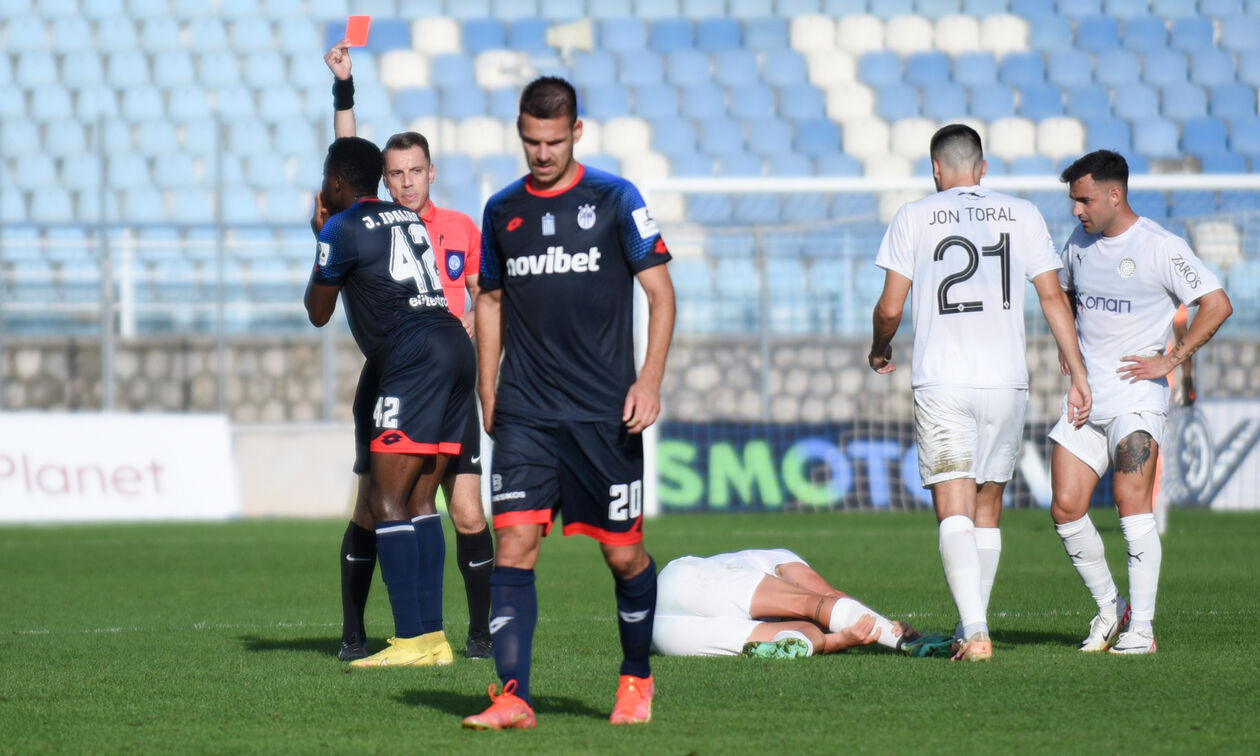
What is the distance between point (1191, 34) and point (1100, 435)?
16704mm

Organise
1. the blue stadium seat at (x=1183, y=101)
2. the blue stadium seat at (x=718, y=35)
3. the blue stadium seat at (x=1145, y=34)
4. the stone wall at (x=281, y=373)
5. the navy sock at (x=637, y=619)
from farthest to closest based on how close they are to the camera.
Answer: the blue stadium seat at (x=718, y=35), the blue stadium seat at (x=1145, y=34), the blue stadium seat at (x=1183, y=101), the stone wall at (x=281, y=373), the navy sock at (x=637, y=619)

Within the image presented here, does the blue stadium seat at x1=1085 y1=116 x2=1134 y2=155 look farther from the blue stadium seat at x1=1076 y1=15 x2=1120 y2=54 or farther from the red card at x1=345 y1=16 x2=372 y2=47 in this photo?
the red card at x1=345 y1=16 x2=372 y2=47

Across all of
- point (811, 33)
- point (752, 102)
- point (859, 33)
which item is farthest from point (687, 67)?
point (859, 33)

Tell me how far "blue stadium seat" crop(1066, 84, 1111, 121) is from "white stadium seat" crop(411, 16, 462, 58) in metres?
8.36

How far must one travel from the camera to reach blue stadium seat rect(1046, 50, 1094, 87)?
821 inches

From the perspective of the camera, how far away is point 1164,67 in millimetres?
20891

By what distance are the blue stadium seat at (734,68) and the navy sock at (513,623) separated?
1715cm

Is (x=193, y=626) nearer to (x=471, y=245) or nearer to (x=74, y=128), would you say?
(x=471, y=245)

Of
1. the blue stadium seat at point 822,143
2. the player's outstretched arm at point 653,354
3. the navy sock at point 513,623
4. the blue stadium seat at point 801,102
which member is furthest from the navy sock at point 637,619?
the blue stadium seat at point 801,102

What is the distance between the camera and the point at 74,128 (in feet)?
67.1

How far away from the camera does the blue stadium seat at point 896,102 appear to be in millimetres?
20594

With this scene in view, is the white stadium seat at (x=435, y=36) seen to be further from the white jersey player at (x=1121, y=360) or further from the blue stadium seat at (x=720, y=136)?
the white jersey player at (x=1121, y=360)

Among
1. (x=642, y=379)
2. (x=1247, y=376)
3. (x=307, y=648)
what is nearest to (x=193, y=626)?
(x=307, y=648)

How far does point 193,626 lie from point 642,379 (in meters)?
3.76
